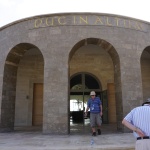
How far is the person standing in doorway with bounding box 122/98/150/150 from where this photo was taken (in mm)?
2867

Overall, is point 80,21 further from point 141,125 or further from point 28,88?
point 141,125

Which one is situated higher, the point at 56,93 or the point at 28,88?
the point at 28,88

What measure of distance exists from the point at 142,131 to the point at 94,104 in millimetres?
4933

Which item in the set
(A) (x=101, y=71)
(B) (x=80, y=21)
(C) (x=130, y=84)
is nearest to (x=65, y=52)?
(B) (x=80, y=21)

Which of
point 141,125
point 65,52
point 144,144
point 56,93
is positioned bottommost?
point 144,144

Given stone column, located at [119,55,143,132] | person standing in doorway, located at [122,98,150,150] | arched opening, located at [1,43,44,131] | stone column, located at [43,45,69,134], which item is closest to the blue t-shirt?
stone column, located at [43,45,69,134]

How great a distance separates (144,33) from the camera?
991 centimetres

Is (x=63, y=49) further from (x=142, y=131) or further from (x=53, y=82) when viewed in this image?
(x=142, y=131)

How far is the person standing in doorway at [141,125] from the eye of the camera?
287 cm

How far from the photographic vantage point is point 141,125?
293cm

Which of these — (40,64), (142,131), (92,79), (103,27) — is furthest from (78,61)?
(142,131)

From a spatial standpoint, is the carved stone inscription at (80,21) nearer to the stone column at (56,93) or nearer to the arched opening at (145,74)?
the stone column at (56,93)

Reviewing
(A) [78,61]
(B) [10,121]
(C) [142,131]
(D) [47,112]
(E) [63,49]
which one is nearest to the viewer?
(C) [142,131]

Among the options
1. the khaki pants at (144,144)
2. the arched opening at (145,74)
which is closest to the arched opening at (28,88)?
the arched opening at (145,74)
